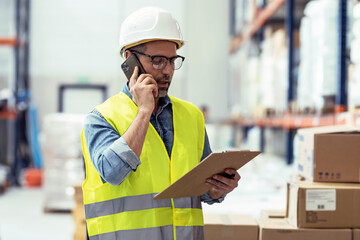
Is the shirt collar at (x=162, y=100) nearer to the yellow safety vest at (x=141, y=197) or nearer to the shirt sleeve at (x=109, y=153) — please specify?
the yellow safety vest at (x=141, y=197)

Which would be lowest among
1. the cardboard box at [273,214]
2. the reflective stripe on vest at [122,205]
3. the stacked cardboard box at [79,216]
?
the stacked cardboard box at [79,216]

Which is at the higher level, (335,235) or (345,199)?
(345,199)

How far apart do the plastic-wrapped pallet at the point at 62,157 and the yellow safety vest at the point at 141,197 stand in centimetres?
508

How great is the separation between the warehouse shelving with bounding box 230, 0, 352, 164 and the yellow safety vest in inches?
56.4

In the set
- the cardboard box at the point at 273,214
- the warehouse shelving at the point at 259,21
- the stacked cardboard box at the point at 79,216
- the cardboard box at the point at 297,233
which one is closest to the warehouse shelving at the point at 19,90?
the warehouse shelving at the point at 259,21

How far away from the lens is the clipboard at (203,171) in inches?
72.1

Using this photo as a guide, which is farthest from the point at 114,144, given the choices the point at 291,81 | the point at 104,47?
the point at 104,47

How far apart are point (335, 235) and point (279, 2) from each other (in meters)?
3.54

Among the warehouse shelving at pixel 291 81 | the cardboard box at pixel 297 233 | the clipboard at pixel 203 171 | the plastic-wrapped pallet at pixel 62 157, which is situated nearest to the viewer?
the clipboard at pixel 203 171

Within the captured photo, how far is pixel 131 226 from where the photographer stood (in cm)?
200

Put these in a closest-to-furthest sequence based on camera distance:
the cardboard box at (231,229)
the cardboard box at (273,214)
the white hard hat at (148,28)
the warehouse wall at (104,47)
Answer: 1. the white hard hat at (148,28)
2. the cardboard box at (231,229)
3. the cardboard box at (273,214)
4. the warehouse wall at (104,47)

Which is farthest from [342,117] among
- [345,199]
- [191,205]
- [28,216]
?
[28,216]

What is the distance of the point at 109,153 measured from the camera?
1840 mm

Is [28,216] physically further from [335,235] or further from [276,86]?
[335,235]
